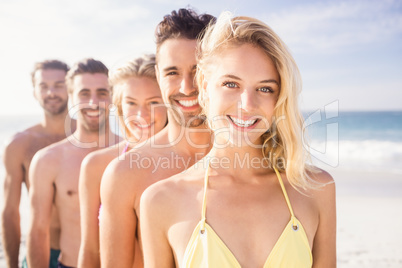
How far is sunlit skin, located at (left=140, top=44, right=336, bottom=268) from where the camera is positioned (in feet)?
6.68

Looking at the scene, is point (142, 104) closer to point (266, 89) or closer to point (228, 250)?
point (266, 89)

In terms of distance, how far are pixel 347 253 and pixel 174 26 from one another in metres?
6.26

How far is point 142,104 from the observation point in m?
3.51

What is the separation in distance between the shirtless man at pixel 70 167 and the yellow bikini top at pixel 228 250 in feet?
8.45

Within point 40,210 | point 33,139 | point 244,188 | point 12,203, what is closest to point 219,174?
point 244,188

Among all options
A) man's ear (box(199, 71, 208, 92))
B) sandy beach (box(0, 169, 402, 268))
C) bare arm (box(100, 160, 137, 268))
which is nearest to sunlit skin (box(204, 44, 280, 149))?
man's ear (box(199, 71, 208, 92))

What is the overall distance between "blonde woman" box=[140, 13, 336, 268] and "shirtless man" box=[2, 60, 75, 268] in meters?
3.59

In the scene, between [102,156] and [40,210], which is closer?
[102,156]

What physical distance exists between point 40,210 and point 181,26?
2651 millimetres

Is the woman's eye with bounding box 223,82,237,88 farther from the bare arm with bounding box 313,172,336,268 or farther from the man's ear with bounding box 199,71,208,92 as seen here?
the bare arm with bounding box 313,172,336,268

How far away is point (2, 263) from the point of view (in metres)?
6.63

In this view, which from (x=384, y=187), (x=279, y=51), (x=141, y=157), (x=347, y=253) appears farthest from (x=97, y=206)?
(x=384, y=187)

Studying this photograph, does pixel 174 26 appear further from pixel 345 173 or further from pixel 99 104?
pixel 345 173

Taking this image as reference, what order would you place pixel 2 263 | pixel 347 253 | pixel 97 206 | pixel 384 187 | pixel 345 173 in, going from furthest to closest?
pixel 345 173 → pixel 384 187 → pixel 347 253 → pixel 2 263 → pixel 97 206
